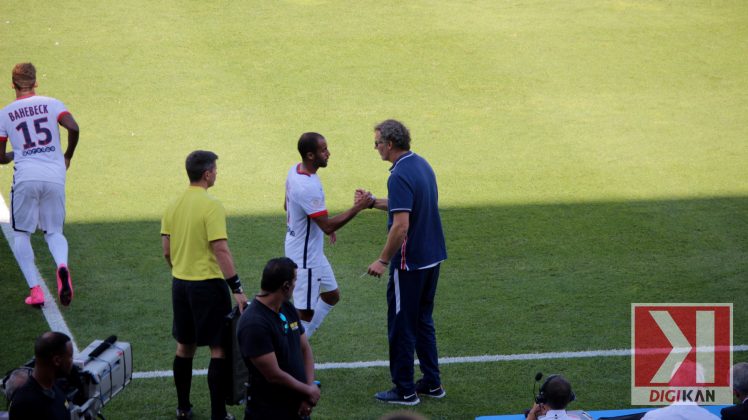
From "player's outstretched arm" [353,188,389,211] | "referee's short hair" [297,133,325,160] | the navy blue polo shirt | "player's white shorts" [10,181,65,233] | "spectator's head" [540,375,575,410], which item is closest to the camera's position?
"spectator's head" [540,375,575,410]

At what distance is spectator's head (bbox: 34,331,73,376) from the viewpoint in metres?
5.00

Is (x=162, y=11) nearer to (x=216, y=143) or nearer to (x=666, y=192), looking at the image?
(x=216, y=143)

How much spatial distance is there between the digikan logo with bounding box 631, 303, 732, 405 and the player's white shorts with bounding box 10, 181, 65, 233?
520 cm

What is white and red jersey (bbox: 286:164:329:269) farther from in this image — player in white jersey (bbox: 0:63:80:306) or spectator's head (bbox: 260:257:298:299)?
player in white jersey (bbox: 0:63:80:306)

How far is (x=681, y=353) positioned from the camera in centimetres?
812

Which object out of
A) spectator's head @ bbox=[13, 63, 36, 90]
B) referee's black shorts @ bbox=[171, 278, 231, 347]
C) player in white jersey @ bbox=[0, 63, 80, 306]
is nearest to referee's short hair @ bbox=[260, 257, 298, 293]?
referee's black shorts @ bbox=[171, 278, 231, 347]

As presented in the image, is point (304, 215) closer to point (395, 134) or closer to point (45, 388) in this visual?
point (395, 134)

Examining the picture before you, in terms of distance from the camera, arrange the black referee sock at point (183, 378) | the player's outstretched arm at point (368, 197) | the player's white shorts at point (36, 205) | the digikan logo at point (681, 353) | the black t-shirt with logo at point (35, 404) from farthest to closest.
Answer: the player's white shorts at point (36, 205), the digikan logo at point (681, 353), the player's outstretched arm at point (368, 197), the black referee sock at point (183, 378), the black t-shirt with logo at point (35, 404)

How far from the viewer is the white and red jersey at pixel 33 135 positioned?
27.4 ft

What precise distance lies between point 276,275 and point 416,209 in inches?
77.0

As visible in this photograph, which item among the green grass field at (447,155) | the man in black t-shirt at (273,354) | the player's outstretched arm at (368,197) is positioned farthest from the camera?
the green grass field at (447,155)

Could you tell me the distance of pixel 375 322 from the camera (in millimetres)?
8602

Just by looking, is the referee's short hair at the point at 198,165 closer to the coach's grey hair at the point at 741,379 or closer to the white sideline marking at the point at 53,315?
the white sideline marking at the point at 53,315

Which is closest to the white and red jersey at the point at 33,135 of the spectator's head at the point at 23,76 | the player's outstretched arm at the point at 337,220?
the spectator's head at the point at 23,76
